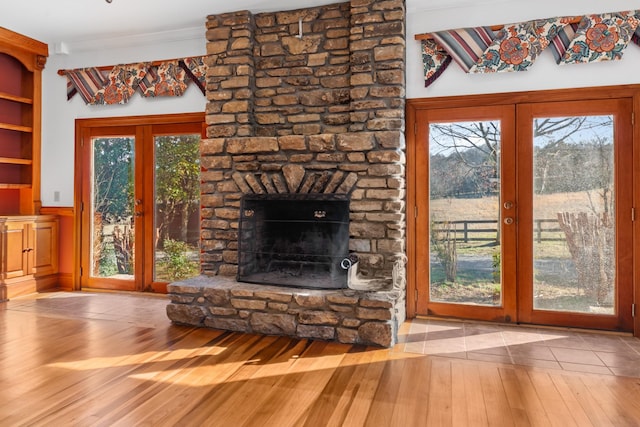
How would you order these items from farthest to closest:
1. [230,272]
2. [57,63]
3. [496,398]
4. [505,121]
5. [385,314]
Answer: [57,63]
[230,272]
[505,121]
[385,314]
[496,398]

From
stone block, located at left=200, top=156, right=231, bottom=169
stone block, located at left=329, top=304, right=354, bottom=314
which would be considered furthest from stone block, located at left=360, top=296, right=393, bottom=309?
stone block, located at left=200, top=156, right=231, bottom=169

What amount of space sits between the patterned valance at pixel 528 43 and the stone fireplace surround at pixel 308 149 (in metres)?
0.41

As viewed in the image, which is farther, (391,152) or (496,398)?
(391,152)


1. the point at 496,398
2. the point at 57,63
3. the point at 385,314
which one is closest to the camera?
the point at 496,398

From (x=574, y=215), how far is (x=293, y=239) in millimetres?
2379

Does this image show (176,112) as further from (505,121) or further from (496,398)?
(496,398)

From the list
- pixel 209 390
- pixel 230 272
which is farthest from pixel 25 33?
pixel 209 390

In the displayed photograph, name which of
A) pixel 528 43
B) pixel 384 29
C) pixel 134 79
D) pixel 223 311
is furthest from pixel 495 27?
pixel 134 79

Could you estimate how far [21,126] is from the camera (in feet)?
15.5

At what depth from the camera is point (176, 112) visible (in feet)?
14.6

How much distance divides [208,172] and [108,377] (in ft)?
6.58

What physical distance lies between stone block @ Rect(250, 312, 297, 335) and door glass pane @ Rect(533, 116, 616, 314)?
2069mm

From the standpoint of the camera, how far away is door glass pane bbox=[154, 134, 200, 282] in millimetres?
4484

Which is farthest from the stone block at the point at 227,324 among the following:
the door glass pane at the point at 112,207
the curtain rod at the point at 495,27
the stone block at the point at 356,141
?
the curtain rod at the point at 495,27
